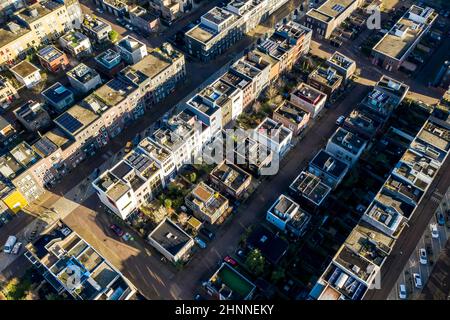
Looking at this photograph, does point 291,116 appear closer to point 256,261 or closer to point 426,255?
point 256,261

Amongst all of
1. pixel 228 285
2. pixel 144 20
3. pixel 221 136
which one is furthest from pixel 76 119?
pixel 228 285

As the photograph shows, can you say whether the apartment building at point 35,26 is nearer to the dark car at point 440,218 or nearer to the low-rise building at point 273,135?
the low-rise building at point 273,135

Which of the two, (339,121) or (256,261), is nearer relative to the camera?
(256,261)

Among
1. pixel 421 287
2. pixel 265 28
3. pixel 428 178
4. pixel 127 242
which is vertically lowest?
pixel 421 287

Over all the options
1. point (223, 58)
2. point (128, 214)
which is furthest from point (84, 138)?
point (223, 58)

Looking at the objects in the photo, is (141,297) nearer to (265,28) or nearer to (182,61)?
(182,61)

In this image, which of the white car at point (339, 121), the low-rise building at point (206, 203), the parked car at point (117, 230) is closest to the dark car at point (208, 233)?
the low-rise building at point (206, 203)

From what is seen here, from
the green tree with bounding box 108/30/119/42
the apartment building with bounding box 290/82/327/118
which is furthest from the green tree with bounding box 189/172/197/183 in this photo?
the green tree with bounding box 108/30/119/42
